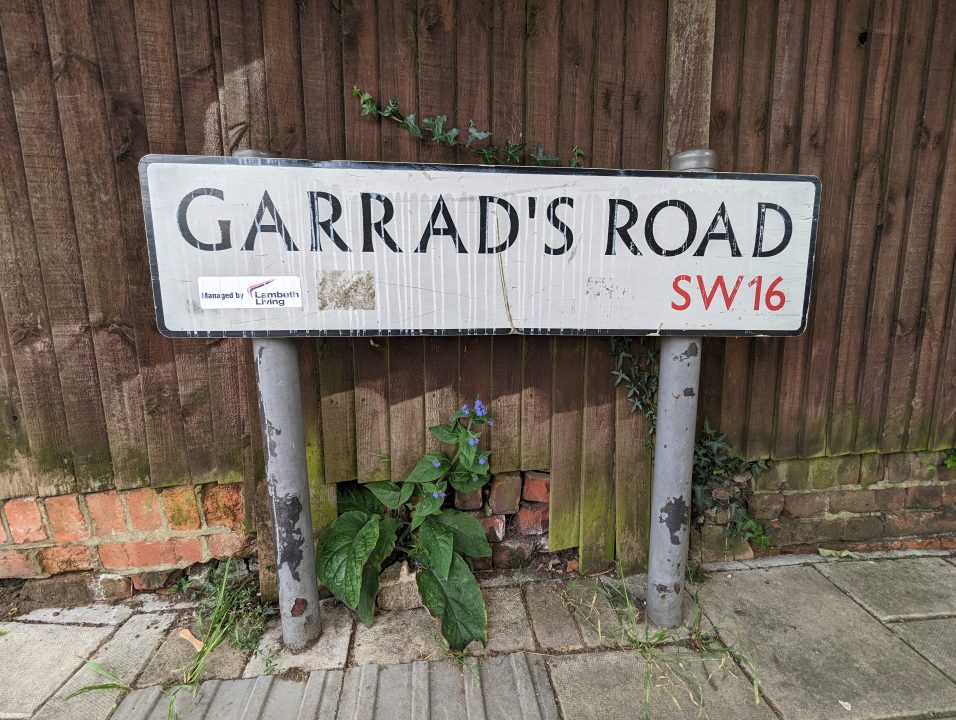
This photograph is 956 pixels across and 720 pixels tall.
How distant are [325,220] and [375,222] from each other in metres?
0.16

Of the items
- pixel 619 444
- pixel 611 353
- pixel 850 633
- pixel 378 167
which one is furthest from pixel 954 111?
pixel 378 167

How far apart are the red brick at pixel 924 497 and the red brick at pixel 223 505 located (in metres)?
3.39

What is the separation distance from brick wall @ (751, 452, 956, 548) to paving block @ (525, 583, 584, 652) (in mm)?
1154

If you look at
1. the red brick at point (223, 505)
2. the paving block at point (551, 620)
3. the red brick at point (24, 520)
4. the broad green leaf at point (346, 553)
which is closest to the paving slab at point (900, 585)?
the paving block at point (551, 620)

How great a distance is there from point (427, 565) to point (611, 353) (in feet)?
3.94

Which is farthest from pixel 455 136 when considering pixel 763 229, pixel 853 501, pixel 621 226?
pixel 853 501

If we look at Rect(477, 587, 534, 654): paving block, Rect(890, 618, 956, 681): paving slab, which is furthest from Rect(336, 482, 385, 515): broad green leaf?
Rect(890, 618, 956, 681): paving slab

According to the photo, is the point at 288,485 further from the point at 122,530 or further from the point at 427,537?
the point at 122,530

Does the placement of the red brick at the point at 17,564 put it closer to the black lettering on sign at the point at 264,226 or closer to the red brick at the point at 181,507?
the red brick at the point at 181,507

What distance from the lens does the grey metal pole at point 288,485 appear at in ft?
5.68

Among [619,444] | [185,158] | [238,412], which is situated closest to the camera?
[185,158]

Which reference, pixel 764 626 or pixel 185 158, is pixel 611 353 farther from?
pixel 185 158

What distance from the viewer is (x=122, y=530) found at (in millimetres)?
2164

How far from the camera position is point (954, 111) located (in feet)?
7.36
